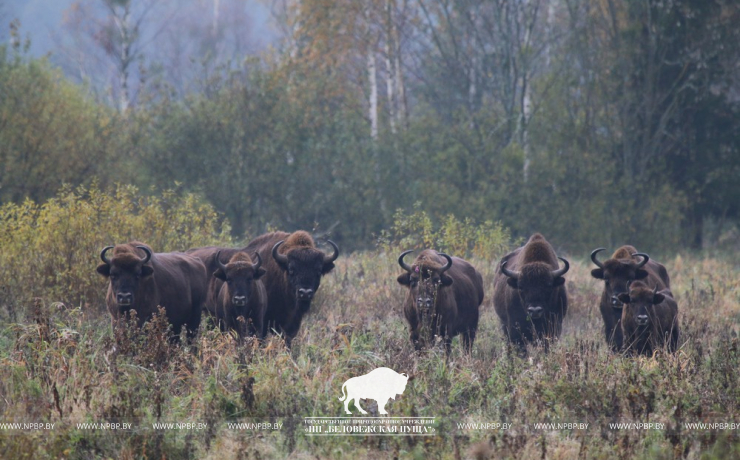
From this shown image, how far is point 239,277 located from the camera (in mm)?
11172

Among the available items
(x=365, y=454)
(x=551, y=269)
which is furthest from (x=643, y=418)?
(x=551, y=269)

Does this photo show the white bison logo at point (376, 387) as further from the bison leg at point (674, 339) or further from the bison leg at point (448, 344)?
the bison leg at point (674, 339)

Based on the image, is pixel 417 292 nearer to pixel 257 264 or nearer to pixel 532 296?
pixel 532 296

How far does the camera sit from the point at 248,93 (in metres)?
26.0

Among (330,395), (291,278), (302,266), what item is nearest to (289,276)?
(291,278)

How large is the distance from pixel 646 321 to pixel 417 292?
2901mm

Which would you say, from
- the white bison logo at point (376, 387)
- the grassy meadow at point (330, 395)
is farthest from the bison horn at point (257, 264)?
the white bison logo at point (376, 387)

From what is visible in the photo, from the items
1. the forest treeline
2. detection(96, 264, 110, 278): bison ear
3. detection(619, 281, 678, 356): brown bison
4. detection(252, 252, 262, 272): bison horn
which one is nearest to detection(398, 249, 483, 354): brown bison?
detection(252, 252, 262, 272): bison horn

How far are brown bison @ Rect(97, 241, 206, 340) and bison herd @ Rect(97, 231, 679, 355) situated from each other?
0.01 metres

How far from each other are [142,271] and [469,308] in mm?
4574

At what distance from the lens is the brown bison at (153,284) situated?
34.1ft

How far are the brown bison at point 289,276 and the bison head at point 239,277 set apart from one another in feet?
1.43

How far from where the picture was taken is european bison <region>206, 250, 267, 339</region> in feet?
36.3

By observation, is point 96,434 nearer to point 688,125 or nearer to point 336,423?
point 336,423
